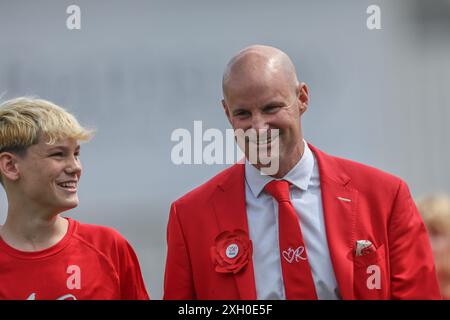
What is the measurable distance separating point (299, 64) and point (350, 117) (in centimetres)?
49

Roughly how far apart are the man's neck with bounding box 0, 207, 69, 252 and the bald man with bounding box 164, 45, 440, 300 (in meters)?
0.45

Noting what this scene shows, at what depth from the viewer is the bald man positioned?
2.63 metres

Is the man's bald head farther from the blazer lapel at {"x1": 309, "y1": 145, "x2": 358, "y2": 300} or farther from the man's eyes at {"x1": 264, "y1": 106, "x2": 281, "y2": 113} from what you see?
the blazer lapel at {"x1": 309, "y1": 145, "x2": 358, "y2": 300}

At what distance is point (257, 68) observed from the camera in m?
2.69

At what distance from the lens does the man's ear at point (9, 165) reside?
299cm

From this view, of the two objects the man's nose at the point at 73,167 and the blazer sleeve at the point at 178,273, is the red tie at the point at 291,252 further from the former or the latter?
the man's nose at the point at 73,167

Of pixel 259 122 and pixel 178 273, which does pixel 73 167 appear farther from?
pixel 259 122

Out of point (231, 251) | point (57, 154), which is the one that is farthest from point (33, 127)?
point (231, 251)

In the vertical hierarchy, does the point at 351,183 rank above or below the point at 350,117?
Answer: below

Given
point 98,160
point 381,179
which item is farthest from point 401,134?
point 381,179

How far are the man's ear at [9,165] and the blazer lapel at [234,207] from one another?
737 millimetres
